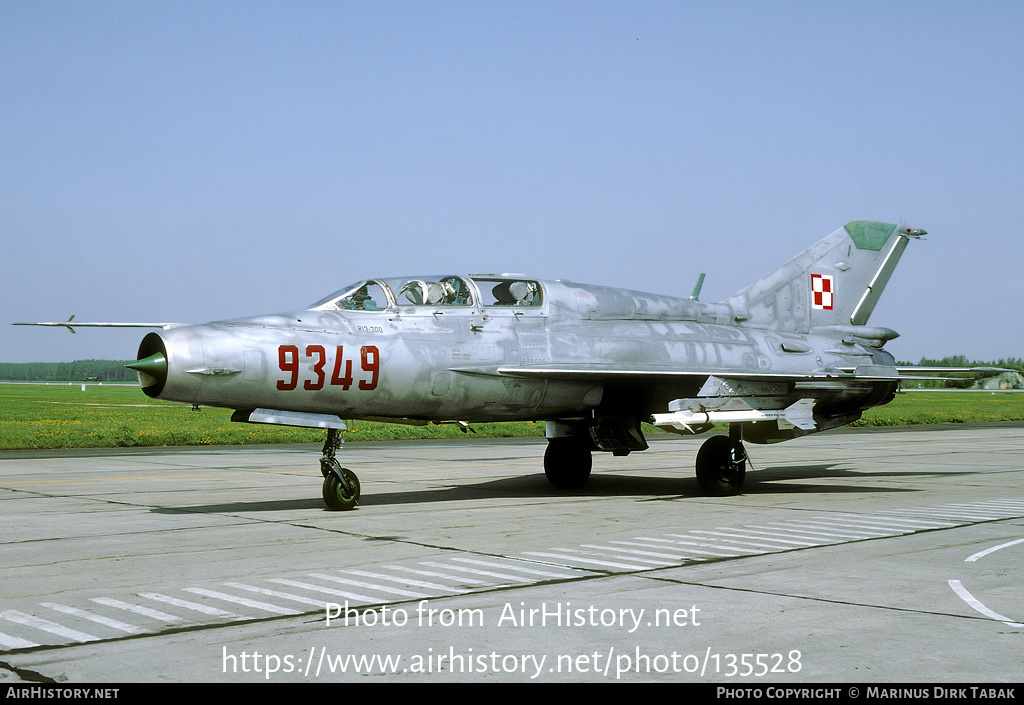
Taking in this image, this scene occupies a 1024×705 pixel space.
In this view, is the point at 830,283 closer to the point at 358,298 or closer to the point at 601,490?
the point at 601,490

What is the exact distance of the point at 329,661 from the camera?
19.6 ft

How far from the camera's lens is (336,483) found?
1348 centimetres

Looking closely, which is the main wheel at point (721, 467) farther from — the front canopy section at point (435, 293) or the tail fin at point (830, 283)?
the front canopy section at point (435, 293)

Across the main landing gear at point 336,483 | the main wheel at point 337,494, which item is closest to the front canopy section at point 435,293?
the main landing gear at point 336,483

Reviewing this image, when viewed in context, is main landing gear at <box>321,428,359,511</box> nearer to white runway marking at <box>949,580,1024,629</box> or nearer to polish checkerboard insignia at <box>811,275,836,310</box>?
white runway marking at <box>949,580,1024,629</box>

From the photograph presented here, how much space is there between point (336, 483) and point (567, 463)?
17.0ft

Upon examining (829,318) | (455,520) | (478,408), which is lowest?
(455,520)

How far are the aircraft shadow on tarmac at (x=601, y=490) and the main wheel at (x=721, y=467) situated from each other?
26 centimetres

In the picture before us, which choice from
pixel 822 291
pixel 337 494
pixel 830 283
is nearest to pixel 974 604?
pixel 337 494

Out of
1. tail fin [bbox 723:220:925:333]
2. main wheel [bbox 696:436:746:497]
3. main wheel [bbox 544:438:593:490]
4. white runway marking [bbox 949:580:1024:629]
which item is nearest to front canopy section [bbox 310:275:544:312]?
main wheel [bbox 544:438:593:490]

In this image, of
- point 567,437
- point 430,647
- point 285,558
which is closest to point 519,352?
point 567,437

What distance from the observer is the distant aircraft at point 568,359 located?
41.4 ft

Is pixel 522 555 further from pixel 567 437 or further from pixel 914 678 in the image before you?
pixel 567 437
